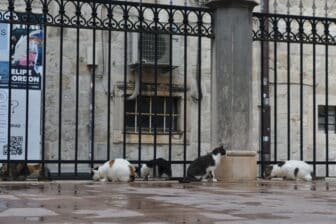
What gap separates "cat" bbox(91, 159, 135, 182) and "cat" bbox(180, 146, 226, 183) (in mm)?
873

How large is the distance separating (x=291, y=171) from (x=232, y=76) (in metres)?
2.29

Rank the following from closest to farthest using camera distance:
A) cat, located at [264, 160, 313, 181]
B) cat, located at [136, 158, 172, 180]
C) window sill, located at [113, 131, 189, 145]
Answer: cat, located at [136, 158, 172, 180] → cat, located at [264, 160, 313, 181] → window sill, located at [113, 131, 189, 145]

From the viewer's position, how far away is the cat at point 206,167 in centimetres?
1093

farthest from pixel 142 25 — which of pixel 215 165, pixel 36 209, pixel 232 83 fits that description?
pixel 36 209

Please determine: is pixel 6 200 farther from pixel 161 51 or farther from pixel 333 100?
pixel 333 100

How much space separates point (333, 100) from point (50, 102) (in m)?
Result: 8.65

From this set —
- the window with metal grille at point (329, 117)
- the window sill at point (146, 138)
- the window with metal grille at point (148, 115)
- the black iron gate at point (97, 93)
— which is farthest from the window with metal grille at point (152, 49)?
the window with metal grille at point (329, 117)

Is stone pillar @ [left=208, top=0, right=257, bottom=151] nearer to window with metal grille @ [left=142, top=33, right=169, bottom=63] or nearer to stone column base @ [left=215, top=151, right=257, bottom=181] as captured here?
stone column base @ [left=215, top=151, right=257, bottom=181]

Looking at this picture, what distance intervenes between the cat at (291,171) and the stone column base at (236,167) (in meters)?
1.26

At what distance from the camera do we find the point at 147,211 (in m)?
5.54

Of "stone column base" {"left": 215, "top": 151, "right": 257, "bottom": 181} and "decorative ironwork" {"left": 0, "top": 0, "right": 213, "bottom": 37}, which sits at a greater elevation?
"decorative ironwork" {"left": 0, "top": 0, "right": 213, "bottom": 37}

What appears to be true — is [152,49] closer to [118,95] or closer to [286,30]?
[118,95]

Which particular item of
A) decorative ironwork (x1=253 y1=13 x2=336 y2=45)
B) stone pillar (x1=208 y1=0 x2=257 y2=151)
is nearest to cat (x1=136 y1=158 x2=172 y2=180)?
stone pillar (x1=208 y1=0 x2=257 y2=151)

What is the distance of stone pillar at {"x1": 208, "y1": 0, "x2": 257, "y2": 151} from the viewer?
37.0 ft
